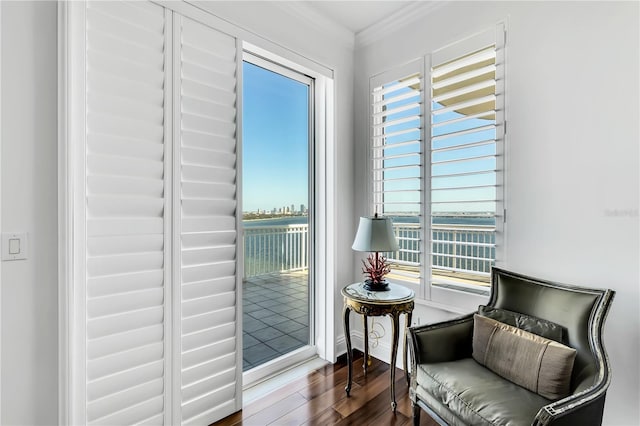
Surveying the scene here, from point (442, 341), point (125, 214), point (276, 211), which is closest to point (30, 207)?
point (125, 214)

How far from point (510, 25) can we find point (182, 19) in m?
1.98

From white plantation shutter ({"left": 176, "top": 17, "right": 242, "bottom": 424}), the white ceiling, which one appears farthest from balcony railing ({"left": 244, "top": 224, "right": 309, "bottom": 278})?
the white ceiling

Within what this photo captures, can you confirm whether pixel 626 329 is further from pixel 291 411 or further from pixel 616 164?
pixel 291 411

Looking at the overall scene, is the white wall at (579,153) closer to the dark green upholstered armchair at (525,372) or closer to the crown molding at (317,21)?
the dark green upholstered armchair at (525,372)

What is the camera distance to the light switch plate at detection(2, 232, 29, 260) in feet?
4.28

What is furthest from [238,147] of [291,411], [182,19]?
[291,411]

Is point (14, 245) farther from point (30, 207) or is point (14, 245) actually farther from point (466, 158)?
point (466, 158)

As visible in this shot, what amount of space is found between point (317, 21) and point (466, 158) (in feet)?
5.11

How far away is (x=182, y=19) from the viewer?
68.6 inches

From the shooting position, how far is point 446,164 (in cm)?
224

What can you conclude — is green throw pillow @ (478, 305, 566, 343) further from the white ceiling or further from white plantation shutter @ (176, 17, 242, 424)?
the white ceiling

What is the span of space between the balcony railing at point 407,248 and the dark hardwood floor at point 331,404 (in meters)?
0.85

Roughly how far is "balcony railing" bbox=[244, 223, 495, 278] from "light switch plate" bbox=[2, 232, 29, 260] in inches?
46.3

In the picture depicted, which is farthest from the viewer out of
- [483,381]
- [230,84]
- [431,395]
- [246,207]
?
[246,207]
